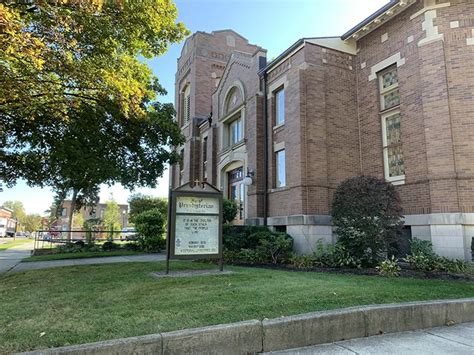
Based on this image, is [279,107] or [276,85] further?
[279,107]

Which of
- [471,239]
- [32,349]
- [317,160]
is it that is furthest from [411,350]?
[317,160]

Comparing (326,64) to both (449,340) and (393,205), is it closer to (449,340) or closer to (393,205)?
(393,205)

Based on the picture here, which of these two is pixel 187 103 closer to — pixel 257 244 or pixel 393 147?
pixel 257 244

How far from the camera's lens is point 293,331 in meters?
4.52

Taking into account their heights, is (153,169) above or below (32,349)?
above

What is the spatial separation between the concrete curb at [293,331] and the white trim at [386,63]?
998 cm

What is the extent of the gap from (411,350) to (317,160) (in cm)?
998

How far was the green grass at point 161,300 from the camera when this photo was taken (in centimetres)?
428

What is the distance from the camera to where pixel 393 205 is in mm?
9859

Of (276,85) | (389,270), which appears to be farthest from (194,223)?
(276,85)

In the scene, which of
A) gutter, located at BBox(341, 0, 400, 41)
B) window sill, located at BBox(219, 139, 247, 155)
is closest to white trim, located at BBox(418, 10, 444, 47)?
gutter, located at BBox(341, 0, 400, 41)

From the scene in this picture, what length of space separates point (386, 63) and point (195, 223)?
996 cm

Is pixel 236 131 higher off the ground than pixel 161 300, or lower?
higher

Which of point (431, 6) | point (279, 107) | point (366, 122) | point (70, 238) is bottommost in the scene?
point (70, 238)
